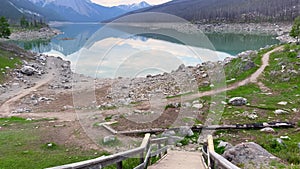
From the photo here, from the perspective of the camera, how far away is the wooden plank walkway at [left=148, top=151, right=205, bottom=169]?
9.01 meters

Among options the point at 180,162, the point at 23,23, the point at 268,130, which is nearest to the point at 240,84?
the point at 268,130

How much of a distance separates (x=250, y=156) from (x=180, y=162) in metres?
2.48

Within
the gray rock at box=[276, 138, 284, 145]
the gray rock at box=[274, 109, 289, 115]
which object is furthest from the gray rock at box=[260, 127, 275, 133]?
the gray rock at box=[274, 109, 289, 115]

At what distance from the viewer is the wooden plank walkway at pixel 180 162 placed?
9013mm

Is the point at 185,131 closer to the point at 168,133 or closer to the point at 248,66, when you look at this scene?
the point at 168,133

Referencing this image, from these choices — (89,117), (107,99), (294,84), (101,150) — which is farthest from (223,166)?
(107,99)

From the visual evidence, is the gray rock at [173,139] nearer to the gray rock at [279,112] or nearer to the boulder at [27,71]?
the gray rock at [279,112]

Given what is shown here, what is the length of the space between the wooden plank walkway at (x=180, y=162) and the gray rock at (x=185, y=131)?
7.91ft

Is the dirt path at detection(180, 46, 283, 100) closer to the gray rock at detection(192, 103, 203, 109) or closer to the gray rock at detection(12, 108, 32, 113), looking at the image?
the gray rock at detection(192, 103, 203, 109)

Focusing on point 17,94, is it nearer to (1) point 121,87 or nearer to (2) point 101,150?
(1) point 121,87

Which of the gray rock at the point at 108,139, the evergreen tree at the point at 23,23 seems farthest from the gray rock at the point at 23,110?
the evergreen tree at the point at 23,23

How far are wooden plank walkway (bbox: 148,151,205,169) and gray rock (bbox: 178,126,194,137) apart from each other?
2.41 metres

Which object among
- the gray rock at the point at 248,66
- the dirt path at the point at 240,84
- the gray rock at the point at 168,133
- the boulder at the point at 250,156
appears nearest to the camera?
the boulder at the point at 250,156

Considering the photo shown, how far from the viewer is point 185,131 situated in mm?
13984
